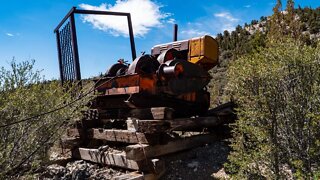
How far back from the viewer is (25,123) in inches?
151

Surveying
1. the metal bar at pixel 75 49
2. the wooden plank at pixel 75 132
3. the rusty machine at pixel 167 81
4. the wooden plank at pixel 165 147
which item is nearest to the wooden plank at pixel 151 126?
the wooden plank at pixel 165 147

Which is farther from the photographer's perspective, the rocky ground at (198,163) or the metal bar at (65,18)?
the metal bar at (65,18)

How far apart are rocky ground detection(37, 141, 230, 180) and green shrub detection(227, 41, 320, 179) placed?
1258mm

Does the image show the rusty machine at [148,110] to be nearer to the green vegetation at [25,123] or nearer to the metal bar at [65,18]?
the metal bar at [65,18]

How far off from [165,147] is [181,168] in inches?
16.0

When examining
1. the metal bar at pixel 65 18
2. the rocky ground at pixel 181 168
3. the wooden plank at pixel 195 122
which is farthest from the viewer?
the metal bar at pixel 65 18

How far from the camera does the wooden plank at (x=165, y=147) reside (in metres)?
4.40

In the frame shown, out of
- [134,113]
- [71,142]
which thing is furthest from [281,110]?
[71,142]

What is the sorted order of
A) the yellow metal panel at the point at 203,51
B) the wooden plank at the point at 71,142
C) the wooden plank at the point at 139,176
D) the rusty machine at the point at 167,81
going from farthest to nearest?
the yellow metal panel at the point at 203,51 < the wooden plank at the point at 71,142 < the rusty machine at the point at 167,81 < the wooden plank at the point at 139,176

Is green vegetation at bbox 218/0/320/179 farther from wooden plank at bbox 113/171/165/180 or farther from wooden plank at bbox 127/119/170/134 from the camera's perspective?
wooden plank at bbox 113/171/165/180

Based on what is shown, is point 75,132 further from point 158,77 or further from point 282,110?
point 282,110

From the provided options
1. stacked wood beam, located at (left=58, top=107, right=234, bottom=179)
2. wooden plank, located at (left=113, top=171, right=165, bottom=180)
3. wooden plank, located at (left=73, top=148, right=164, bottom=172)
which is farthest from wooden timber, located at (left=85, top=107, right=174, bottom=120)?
wooden plank, located at (left=113, top=171, right=165, bottom=180)

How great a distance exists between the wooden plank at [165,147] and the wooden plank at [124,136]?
0.39ft

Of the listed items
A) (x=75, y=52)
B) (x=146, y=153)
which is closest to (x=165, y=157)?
(x=146, y=153)
